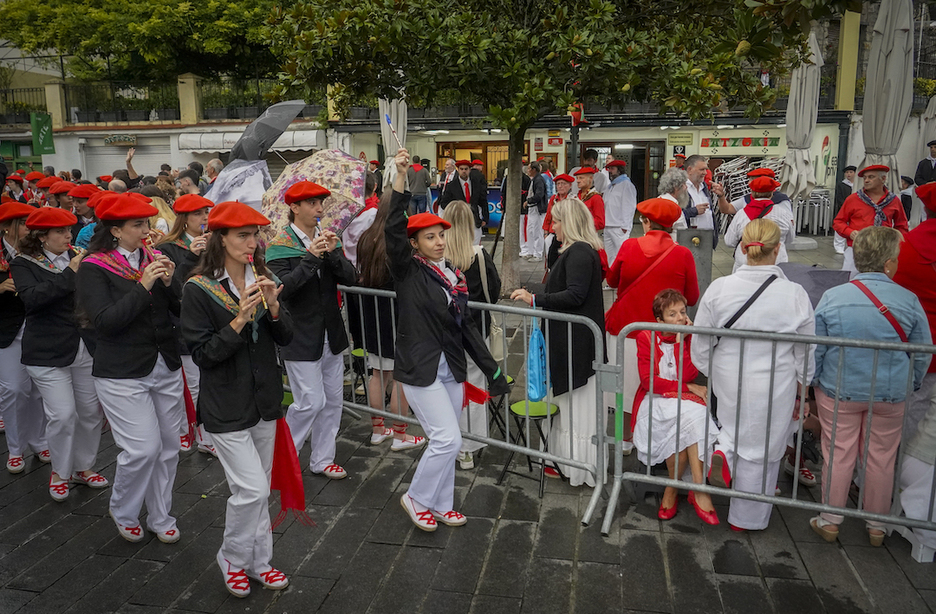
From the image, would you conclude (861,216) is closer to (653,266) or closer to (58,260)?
(653,266)

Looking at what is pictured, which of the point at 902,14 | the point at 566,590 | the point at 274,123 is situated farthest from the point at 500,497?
the point at 902,14

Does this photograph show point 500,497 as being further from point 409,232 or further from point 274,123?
point 274,123

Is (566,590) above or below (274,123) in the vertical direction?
below

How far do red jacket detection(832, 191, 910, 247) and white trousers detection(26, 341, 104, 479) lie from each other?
785 cm

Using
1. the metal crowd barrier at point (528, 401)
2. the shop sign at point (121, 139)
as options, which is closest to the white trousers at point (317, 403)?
the metal crowd barrier at point (528, 401)

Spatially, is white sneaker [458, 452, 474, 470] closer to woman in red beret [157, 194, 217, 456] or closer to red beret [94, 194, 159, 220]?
woman in red beret [157, 194, 217, 456]

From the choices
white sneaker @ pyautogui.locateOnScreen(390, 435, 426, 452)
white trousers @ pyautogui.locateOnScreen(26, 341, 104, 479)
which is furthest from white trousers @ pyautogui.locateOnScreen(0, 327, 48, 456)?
white sneaker @ pyautogui.locateOnScreen(390, 435, 426, 452)

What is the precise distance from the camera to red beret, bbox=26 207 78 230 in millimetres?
4846

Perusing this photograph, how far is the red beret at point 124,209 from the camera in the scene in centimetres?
425

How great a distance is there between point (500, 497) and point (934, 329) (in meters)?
3.21

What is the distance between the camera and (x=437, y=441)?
4477 millimetres

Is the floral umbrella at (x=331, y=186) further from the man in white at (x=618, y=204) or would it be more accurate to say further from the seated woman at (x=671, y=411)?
the man in white at (x=618, y=204)

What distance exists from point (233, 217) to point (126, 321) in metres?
1.00

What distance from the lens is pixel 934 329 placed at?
16.2 feet
